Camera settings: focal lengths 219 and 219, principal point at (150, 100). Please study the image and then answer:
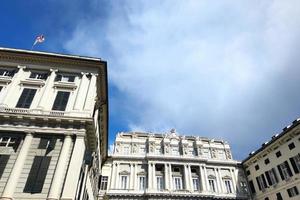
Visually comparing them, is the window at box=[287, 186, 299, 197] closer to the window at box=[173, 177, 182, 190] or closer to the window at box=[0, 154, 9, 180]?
the window at box=[173, 177, 182, 190]

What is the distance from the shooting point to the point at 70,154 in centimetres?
1811

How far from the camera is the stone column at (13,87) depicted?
810 inches

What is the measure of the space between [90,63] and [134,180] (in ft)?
86.1

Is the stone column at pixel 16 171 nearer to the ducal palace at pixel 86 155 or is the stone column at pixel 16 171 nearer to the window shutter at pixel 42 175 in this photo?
the ducal palace at pixel 86 155

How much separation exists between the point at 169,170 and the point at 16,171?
31177mm

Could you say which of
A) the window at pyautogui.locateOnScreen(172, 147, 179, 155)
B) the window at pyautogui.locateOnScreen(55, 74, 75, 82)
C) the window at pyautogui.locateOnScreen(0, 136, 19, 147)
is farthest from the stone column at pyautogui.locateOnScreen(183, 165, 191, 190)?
the window at pyautogui.locateOnScreen(0, 136, 19, 147)

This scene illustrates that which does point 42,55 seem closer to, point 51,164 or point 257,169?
point 51,164

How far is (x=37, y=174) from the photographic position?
1669 cm

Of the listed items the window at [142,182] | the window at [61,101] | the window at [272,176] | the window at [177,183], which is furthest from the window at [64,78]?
the window at [272,176]

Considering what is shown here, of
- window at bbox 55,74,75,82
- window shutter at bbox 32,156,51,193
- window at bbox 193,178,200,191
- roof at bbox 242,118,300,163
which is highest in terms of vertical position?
roof at bbox 242,118,300,163

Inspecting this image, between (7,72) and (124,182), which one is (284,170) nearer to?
(124,182)

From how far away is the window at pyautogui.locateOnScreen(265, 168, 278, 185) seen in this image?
3956 cm

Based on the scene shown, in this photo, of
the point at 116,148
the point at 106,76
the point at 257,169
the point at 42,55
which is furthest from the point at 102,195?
the point at 257,169

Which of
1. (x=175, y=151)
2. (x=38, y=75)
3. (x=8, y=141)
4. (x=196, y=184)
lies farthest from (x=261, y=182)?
(x=8, y=141)
